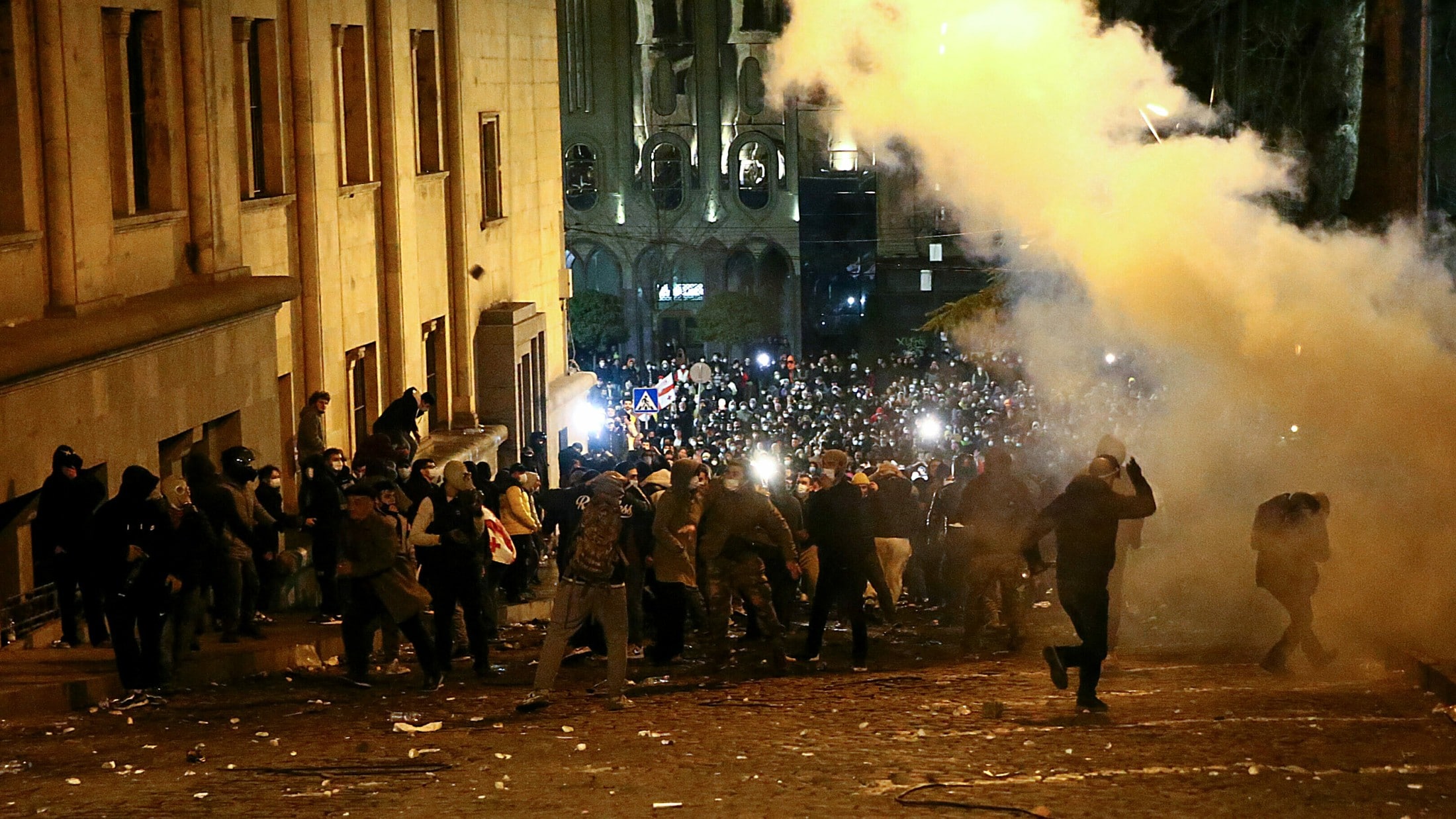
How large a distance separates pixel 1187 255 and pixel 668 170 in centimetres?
5257

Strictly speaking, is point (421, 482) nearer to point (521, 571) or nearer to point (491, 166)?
point (521, 571)

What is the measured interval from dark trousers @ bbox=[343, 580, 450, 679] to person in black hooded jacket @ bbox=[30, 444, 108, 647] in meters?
1.61

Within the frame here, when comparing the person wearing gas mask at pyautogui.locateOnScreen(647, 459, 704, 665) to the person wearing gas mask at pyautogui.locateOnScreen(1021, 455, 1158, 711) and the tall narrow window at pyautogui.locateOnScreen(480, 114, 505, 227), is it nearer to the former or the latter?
the person wearing gas mask at pyautogui.locateOnScreen(1021, 455, 1158, 711)

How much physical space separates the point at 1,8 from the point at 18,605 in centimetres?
446

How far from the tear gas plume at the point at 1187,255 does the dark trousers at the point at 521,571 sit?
5590mm

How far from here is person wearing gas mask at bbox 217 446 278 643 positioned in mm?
14688

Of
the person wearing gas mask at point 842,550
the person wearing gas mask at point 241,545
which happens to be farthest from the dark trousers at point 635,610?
the person wearing gas mask at point 241,545

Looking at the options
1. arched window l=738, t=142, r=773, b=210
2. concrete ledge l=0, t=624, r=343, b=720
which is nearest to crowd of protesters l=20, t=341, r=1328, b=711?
concrete ledge l=0, t=624, r=343, b=720

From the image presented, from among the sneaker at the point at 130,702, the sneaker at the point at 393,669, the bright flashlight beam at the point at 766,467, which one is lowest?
the bright flashlight beam at the point at 766,467

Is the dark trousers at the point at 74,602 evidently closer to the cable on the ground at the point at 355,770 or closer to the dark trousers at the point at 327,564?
the dark trousers at the point at 327,564

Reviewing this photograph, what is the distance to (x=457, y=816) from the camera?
30.9 ft

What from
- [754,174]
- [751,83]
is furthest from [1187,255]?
[751,83]

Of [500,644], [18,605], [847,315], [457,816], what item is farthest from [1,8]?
[847,315]

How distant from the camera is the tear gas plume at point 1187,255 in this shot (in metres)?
17.9
